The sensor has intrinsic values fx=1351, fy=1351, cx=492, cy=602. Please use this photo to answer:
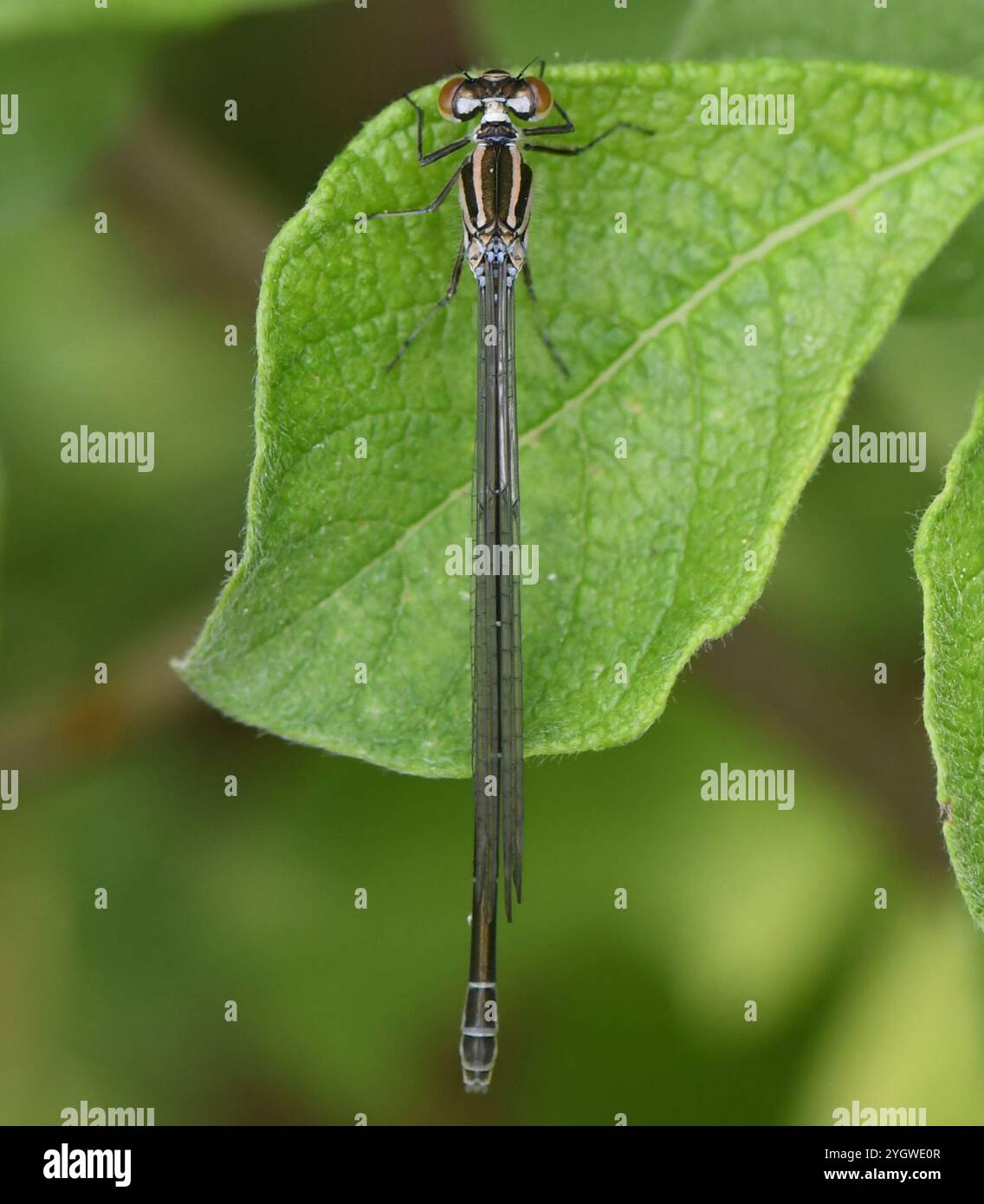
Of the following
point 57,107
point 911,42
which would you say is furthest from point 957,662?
point 57,107

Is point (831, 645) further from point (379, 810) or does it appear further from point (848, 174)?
point (848, 174)

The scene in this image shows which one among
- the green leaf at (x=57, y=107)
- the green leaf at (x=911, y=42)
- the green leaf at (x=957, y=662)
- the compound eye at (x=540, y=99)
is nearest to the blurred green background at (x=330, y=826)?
the green leaf at (x=57, y=107)

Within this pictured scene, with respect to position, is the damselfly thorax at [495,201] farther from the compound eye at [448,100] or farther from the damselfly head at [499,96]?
the compound eye at [448,100]

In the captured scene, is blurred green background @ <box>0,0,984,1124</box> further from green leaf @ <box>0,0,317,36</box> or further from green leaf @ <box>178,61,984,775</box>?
green leaf @ <box>178,61,984,775</box>

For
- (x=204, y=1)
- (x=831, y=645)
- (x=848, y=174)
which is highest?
(x=204, y=1)

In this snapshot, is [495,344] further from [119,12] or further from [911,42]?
[911,42]

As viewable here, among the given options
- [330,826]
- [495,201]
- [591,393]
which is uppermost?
[495,201]

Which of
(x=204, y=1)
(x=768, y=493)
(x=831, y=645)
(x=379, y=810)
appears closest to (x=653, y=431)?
(x=768, y=493)
